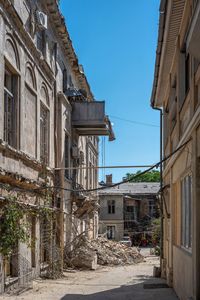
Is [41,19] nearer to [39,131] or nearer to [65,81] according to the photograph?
[39,131]

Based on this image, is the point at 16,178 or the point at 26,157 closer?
the point at 16,178

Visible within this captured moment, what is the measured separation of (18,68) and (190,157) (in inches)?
255

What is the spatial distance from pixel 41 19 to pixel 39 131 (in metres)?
3.65

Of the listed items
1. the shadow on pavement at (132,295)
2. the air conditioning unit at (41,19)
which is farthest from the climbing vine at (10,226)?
the air conditioning unit at (41,19)

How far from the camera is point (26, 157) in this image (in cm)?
1497

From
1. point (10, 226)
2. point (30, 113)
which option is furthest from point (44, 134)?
point (10, 226)

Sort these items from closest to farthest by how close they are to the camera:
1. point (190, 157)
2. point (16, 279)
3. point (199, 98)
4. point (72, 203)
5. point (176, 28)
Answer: point (199, 98), point (190, 157), point (176, 28), point (16, 279), point (72, 203)

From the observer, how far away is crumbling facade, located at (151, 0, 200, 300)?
921cm

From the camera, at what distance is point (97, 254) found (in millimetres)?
25516

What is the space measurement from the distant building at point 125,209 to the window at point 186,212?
43236 millimetres

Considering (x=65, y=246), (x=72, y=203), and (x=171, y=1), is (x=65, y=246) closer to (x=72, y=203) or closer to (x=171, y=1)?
(x=72, y=203)

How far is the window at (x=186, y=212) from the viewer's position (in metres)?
10.9

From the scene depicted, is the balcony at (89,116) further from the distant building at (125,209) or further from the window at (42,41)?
the distant building at (125,209)

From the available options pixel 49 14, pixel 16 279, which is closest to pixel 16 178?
pixel 16 279
